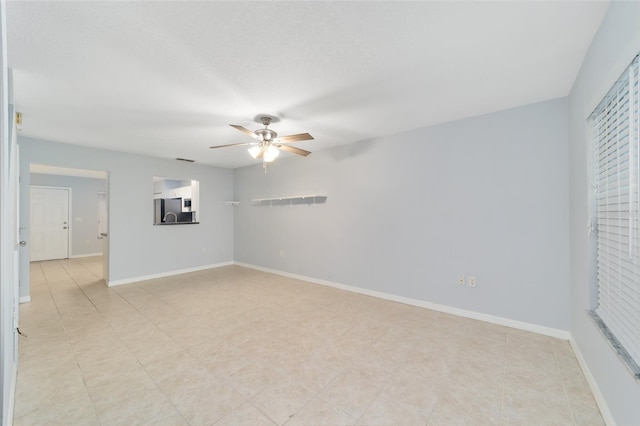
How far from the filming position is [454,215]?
336 cm

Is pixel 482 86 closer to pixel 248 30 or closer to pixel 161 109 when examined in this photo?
pixel 248 30

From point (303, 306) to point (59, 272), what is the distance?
5.84 meters

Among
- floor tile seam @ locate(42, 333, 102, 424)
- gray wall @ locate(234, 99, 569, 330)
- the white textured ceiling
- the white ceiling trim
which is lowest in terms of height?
floor tile seam @ locate(42, 333, 102, 424)

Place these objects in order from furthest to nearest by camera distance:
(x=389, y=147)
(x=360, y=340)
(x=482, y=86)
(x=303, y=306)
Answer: (x=389, y=147) < (x=303, y=306) < (x=360, y=340) < (x=482, y=86)

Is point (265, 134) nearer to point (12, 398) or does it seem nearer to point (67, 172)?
point (12, 398)

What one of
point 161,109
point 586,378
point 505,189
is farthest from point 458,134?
point 161,109

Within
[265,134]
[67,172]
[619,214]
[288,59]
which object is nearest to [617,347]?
[619,214]

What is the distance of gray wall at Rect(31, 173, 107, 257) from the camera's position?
7.67 meters

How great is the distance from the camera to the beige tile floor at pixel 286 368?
1.73 meters

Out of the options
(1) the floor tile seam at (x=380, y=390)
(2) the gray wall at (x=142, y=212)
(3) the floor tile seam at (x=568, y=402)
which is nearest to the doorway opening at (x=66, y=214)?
(2) the gray wall at (x=142, y=212)

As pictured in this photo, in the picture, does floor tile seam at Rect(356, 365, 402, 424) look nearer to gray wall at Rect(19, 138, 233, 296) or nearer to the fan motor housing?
the fan motor housing

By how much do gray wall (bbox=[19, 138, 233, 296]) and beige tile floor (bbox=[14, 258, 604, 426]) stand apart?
138 cm

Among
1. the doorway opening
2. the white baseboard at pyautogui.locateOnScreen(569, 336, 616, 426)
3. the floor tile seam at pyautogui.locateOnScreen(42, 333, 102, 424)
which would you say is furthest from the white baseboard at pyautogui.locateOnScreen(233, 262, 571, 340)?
the doorway opening

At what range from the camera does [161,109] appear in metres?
2.94
